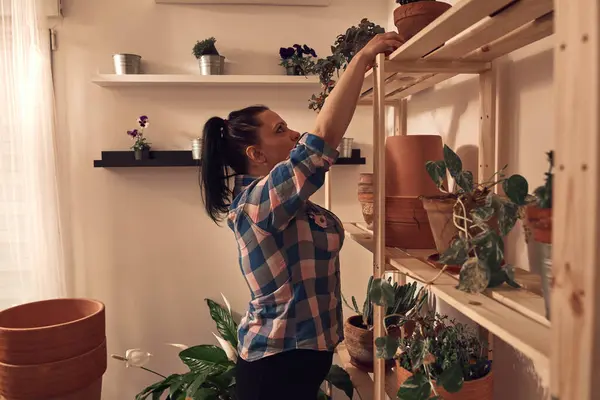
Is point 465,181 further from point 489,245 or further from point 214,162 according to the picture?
point 214,162

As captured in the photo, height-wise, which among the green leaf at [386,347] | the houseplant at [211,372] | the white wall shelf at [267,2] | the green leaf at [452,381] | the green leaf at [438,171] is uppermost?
the white wall shelf at [267,2]

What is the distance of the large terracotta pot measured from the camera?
1659 mm

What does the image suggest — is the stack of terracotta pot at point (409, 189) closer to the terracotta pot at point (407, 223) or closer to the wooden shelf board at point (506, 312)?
the terracotta pot at point (407, 223)

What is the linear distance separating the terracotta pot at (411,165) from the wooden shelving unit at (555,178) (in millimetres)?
118

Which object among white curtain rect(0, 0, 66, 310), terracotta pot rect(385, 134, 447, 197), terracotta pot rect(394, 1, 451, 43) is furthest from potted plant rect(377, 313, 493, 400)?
white curtain rect(0, 0, 66, 310)

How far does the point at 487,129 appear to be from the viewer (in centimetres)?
124

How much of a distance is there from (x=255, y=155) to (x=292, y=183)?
263 mm

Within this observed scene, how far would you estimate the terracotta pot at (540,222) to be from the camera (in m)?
0.60

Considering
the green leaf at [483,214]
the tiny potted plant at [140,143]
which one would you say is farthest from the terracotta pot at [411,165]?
the tiny potted plant at [140,143]

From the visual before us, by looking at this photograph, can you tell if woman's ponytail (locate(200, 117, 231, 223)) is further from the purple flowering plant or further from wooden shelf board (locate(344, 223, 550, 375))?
the purple flowering plant

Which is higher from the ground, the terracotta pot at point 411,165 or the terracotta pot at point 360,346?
the terracotta pot at point 411,165

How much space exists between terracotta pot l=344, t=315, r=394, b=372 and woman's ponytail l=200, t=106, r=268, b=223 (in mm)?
659

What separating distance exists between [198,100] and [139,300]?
3.19ft

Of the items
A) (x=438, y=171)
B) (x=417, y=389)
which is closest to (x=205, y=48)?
(x=438, y=171)
